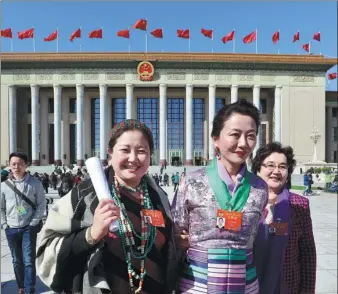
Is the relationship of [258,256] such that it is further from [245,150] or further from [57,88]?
[57,88]

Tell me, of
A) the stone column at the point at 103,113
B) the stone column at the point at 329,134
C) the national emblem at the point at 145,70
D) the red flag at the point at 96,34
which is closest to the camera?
the red flag at the point at 96,34

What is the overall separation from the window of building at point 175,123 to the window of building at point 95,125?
33.2 feet

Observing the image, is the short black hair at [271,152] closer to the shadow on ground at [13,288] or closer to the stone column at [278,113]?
the shadow on ground at [13,288]

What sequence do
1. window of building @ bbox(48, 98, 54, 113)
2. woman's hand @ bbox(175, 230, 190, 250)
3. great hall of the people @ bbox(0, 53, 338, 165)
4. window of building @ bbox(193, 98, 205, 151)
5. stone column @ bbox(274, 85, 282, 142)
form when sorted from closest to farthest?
woman's hand @ bbox(175, 230, 190, 250), great hall of the people @ bbox(0, 53, 338, 165), stone column @ bbox(274, 85, 282, 142), window of building @ bbox(48, 98, 54, 113), window of building @ bbox(193, 98, 205, 151)

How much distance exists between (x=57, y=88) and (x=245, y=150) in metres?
42.4

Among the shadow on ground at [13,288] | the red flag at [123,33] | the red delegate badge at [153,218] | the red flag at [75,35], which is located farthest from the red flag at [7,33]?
the red delegate badge at [153,218]

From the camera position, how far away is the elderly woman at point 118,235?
5.25 ft

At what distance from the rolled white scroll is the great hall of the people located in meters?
37.3

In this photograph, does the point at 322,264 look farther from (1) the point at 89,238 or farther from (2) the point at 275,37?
(2) the point at 275,37

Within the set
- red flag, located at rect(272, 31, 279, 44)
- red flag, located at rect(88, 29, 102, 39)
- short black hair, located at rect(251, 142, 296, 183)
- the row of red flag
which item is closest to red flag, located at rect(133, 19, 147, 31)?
the row of red flag

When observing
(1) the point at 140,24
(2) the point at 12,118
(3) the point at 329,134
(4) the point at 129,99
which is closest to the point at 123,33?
(1) the point at 140,24

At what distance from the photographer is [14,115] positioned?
134ft

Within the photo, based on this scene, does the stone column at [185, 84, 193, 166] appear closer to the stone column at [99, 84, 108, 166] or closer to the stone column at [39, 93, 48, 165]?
the stone column at [99, 84, 108, 166]

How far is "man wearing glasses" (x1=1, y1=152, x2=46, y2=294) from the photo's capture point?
4.00 meters
